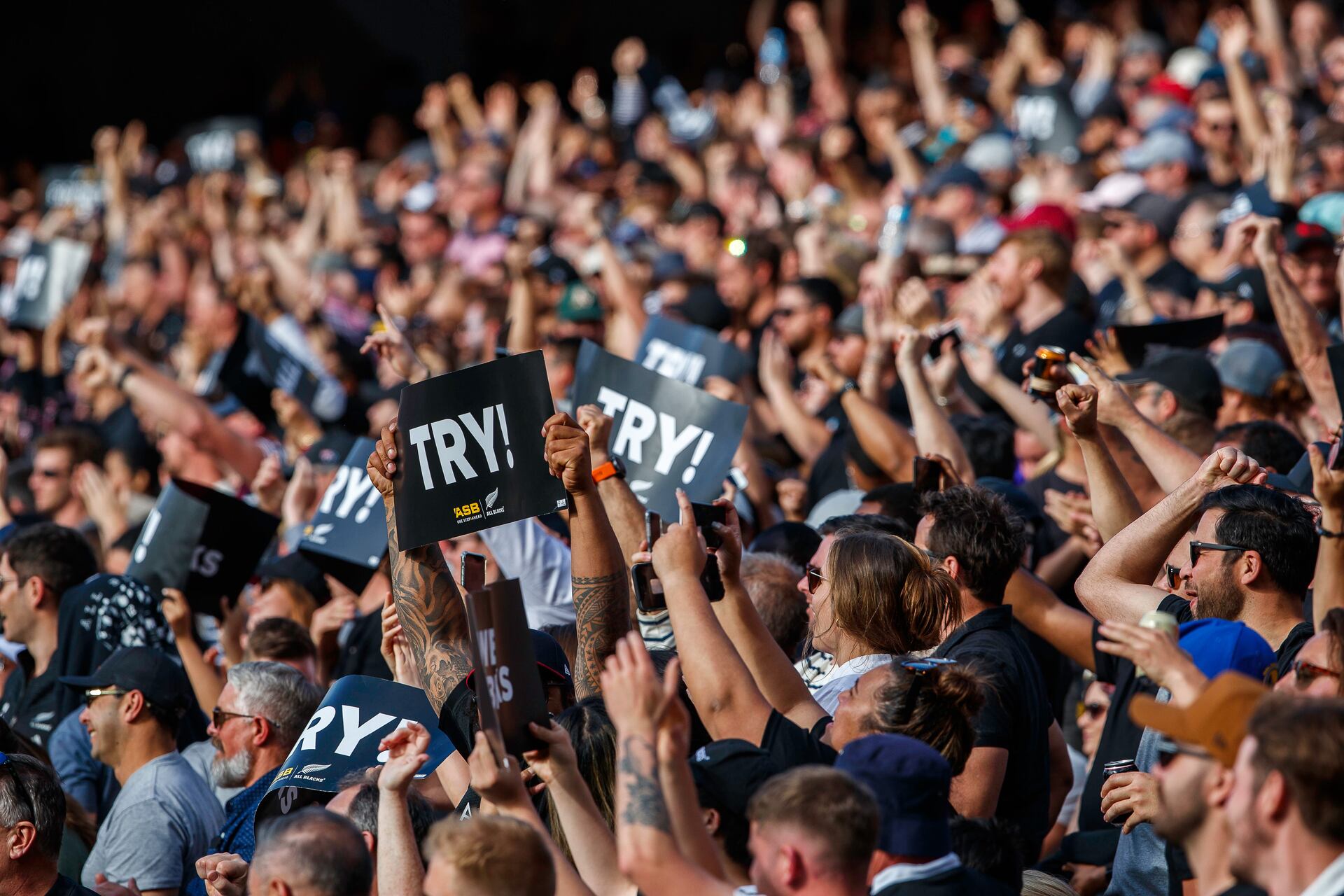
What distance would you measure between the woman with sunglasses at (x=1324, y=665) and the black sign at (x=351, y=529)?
3.68 meters

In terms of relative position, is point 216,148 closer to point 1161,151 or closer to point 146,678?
point 1161,151

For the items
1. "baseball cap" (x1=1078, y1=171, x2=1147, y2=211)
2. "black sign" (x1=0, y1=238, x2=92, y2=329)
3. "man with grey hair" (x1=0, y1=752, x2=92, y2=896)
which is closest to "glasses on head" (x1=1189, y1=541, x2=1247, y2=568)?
"man with grey hair" (x1=0, y1=752, x2=92, y2=896)

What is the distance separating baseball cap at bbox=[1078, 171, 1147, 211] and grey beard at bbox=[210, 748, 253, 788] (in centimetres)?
683

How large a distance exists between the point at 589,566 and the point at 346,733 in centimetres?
79

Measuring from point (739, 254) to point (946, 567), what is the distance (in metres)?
5.51

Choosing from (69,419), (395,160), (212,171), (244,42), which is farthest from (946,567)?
(244,42)

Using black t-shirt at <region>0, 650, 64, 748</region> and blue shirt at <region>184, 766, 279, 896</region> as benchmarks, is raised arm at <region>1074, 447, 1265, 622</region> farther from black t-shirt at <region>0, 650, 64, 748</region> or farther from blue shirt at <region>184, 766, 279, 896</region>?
black t-shirt at <region>0, 650, 64, 748</region>

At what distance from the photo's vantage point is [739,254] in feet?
32.2

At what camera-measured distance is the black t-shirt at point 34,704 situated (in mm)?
6230

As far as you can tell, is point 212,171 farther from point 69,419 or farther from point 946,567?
point 946,567

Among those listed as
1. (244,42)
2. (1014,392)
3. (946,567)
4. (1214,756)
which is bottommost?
(1214,756)

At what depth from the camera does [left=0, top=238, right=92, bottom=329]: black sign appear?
11430mm

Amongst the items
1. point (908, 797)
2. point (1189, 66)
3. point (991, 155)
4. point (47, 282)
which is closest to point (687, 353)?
point (908, 797)

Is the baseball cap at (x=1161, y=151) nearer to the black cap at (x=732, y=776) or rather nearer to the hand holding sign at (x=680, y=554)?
the hand holding sign at (x=680, y=554)
